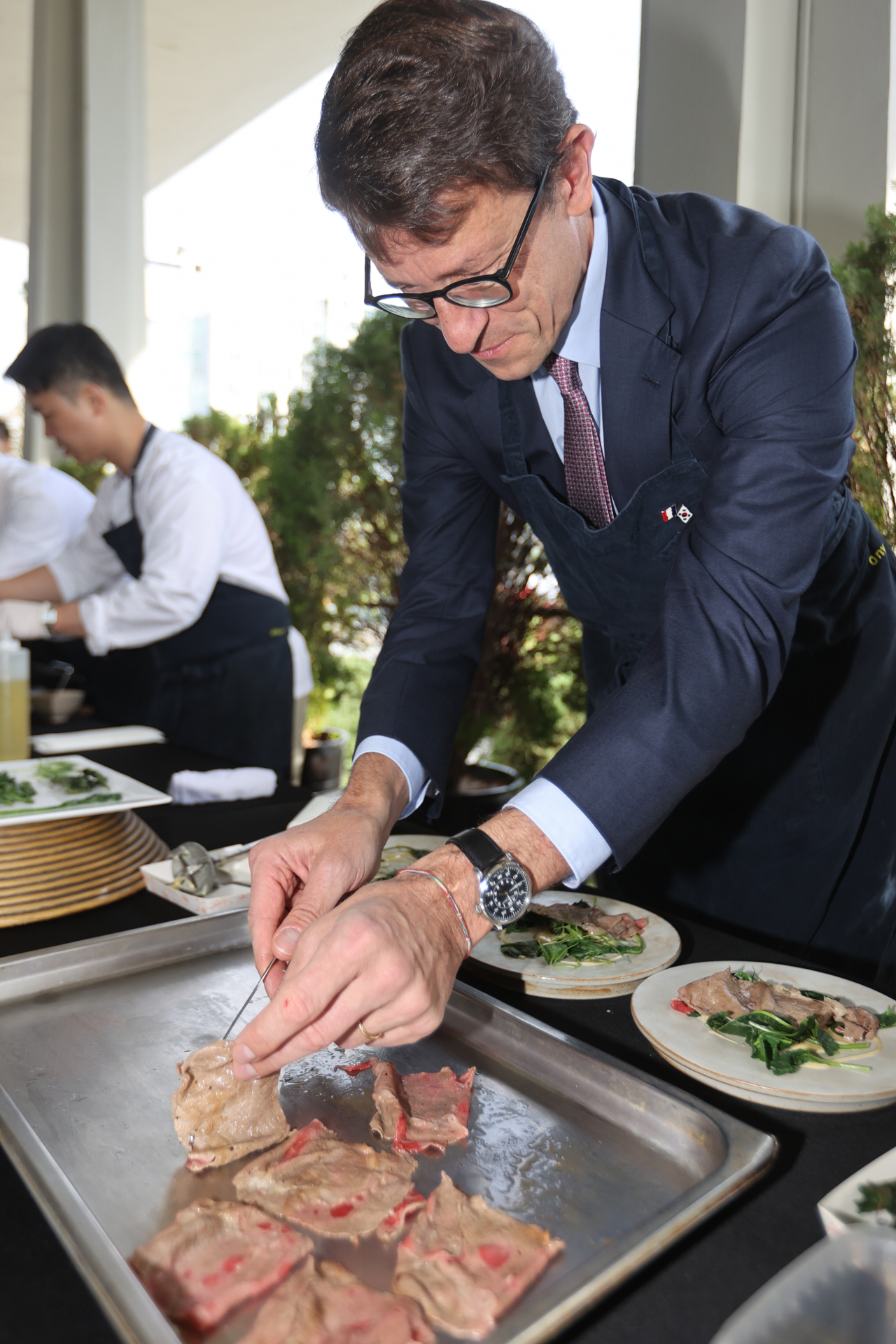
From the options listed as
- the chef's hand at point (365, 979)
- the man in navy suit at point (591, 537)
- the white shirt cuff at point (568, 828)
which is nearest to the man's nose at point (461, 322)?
the man in navy suit at point (591, 537)

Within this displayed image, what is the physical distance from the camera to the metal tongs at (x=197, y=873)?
124cm

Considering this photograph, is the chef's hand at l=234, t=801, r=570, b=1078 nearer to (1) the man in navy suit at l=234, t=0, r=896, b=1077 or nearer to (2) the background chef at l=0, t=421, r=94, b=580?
(1) the man in navy suit at l=234, t=0, r=896, b=1077

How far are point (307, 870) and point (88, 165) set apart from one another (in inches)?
258

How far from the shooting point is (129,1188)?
0.74 metres

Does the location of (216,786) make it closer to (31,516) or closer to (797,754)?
(797,754)

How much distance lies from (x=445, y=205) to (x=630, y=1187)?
0.89m

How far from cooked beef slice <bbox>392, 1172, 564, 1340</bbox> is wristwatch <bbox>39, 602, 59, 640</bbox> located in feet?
7.90

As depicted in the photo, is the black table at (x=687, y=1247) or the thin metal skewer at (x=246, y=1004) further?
the thin metal skewer at (x=246, y=1004)

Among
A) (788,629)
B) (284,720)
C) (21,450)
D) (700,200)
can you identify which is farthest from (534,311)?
(21,450)

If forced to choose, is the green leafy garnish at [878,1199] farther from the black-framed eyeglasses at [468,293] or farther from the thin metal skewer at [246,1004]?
the black-framed eyeglasses at [468,293]

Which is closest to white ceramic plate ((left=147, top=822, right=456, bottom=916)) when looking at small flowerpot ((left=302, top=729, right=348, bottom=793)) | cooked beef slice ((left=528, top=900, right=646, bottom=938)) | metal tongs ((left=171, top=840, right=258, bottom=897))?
metal tongs ((left=171, top=840, right=258, bottom=897))

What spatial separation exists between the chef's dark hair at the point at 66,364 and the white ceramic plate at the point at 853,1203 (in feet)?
9.68

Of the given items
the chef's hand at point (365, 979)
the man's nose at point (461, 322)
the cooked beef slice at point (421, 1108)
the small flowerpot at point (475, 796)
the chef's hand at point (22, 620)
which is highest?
the man's nose at point (461, 322)

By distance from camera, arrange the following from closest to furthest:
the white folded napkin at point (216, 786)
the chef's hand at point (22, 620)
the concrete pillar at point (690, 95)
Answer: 1. the white folded napkin at point (216, 786)
2. the chef's hand at point (22, 620)
3. the concrete pillar at point (690, 95)
